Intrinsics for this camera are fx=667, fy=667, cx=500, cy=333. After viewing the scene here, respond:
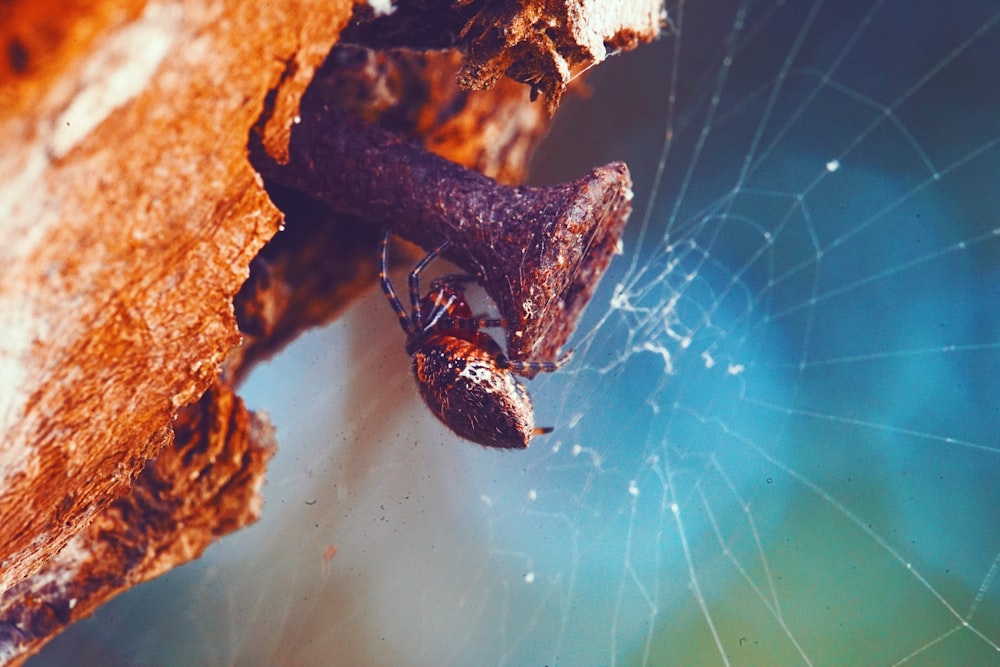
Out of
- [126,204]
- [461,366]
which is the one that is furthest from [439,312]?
[126,204]

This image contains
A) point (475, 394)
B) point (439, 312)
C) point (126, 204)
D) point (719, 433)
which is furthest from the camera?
point (719, 433)

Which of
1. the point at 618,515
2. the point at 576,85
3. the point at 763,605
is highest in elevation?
the point at 576,85

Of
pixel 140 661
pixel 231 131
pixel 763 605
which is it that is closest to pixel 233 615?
pixel 140 661

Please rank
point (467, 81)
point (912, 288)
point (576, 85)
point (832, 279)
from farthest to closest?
point (832, 279) → point (912, 288) → point (576, 85) → point (467, 81)

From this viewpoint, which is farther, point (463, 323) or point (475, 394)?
point (463, 323)

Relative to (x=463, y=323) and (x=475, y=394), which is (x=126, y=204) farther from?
(x=463, y=323)

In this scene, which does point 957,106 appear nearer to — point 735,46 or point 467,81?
point 735,46

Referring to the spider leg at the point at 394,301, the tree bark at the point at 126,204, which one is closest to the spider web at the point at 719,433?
the spider leg at the point at 394,301
